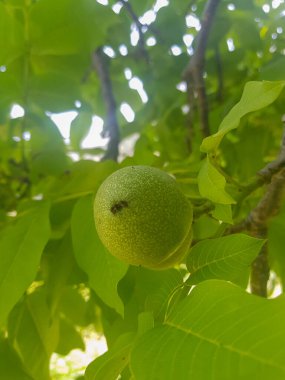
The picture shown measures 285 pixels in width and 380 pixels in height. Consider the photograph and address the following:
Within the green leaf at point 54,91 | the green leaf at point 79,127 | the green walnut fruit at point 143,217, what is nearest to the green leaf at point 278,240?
the green walnut fruit at point 143,217

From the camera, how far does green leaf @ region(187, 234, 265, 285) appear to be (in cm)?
91

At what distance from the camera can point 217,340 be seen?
70 centimetres

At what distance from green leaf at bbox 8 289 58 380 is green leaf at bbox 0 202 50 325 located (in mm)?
340

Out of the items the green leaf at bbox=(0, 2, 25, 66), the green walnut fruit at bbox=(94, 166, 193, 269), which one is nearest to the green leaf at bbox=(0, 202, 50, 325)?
the green walnut fruit at bbox=(94, 166, 193, 269)

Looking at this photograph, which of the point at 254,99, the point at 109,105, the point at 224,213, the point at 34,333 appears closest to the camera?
the point at 254,99

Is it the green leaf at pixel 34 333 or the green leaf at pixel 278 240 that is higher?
the green leaf at pixel 278 240

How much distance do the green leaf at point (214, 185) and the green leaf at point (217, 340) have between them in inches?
7.7

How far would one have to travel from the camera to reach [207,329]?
730mm

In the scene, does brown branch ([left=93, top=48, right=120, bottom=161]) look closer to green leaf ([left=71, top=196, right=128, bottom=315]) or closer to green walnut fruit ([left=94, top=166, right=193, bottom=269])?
green leaf ([left=71, top=196, right=128, bottom=315])

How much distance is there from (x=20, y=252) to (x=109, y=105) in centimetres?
123

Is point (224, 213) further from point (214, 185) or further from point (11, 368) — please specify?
point (11, 368)

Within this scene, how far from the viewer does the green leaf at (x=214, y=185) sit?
93 cm

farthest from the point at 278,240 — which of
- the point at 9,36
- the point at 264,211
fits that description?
the point at 9,36

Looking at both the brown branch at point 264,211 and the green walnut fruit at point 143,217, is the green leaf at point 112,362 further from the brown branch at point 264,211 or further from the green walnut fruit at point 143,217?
the brown branch at point 264,211
